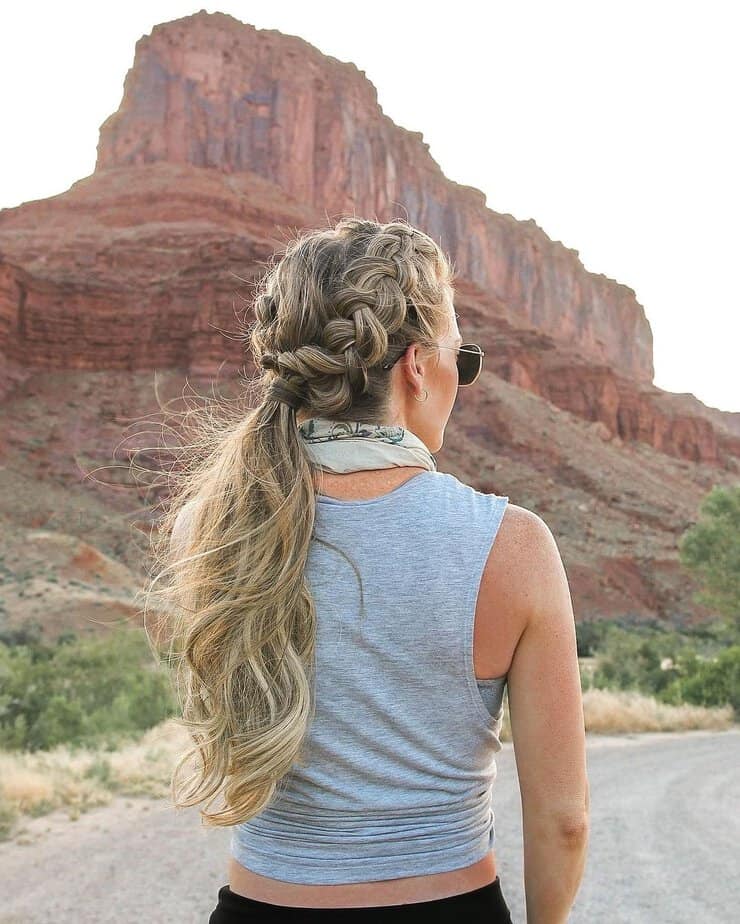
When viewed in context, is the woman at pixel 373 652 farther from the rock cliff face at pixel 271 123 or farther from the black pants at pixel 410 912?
the rock cliff face at pixel 271 123

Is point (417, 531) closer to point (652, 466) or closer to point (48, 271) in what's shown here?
point (48, 271)

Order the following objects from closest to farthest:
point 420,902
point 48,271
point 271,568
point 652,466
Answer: point 420,902, point 271,568, point 48,271, point 652,466

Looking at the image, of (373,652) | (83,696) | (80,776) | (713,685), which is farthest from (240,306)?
(373,652)

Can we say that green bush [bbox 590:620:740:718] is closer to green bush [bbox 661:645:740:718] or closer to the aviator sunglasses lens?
green bush [bbox 661:645:740:718]

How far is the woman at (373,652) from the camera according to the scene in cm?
142

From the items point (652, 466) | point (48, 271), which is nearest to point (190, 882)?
point (48, 271)

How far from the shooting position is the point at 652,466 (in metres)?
62.7

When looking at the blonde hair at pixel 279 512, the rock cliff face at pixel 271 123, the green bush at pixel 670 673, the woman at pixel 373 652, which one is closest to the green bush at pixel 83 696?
the green bush at pixel 670 673

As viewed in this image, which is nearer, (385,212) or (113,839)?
(113,839)

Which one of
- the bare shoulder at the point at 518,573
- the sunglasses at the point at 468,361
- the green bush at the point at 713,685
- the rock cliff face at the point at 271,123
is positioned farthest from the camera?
the rock cliff face at the point at 271,123

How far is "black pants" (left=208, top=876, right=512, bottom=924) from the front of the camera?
55.7 inches

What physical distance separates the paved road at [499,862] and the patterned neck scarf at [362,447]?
383 cm

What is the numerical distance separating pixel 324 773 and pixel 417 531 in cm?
43

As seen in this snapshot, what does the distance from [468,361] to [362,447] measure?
35 centimetres
